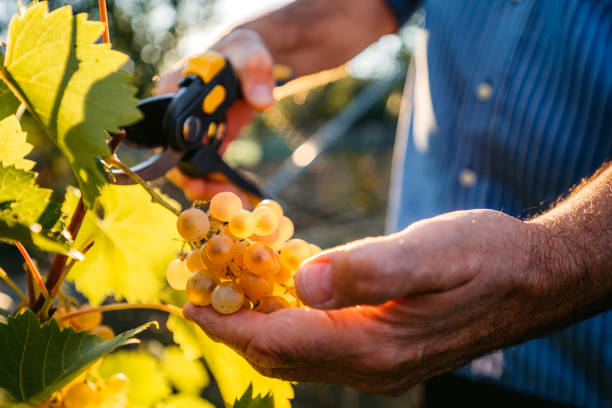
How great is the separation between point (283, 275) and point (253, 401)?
178 millimetres

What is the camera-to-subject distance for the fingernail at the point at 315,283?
0.56m

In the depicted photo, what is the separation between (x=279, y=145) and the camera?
9734 millimetres

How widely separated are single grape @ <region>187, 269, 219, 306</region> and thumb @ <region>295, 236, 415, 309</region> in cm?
12

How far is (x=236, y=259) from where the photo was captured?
66 centimetres

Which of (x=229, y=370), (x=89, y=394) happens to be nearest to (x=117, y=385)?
(x=89, y=394)

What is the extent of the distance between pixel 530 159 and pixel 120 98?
116 cm

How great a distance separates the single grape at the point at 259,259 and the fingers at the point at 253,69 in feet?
2.20

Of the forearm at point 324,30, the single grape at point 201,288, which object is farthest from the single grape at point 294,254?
the forearm at point 324,30

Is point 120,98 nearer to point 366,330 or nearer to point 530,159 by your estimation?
point 366,330

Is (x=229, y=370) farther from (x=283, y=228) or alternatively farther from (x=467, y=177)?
(x=467, y=177)

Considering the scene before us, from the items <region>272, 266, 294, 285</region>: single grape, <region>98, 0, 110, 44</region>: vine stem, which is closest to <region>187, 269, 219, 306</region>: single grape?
<region>272, 266, 294, 285</region>: single grape

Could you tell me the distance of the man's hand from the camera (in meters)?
0.55

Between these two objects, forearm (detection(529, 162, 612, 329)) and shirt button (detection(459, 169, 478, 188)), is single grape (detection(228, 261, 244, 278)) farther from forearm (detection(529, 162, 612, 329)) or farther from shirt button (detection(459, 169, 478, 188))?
shirt button (detection(459, 169, 478, 188))

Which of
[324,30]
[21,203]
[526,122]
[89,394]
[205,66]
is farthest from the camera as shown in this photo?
[324,30]
